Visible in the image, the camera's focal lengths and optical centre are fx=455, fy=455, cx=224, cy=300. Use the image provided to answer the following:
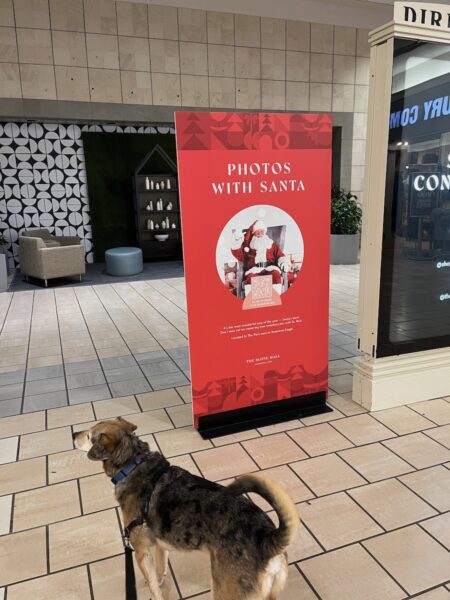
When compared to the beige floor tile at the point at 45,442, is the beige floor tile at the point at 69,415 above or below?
above

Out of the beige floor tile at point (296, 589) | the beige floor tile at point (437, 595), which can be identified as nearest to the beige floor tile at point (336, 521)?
the beige floor tile at point (296, 589)

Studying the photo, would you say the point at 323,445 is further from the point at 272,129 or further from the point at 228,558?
the point at 272,129

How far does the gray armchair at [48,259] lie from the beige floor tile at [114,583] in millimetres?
6733

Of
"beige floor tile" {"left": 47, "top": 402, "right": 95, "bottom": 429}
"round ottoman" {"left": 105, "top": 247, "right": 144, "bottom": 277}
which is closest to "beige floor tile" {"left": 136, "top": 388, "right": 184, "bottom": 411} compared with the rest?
"beige floor tile" {"left": 47, "top": 402, "right": 95, "bottom": 429}

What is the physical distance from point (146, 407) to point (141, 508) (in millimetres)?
1798

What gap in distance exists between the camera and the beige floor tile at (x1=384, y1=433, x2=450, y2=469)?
2.62 m

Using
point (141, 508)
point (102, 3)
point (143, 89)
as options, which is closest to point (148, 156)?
point (143, 89)

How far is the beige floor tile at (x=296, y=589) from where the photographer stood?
5.79ft

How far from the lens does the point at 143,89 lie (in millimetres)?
9664

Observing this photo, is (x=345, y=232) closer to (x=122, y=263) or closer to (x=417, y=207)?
(x=122, y=263)

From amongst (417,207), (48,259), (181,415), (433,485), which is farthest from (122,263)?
(433,485)

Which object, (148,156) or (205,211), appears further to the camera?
(148,156)

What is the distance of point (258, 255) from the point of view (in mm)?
2830

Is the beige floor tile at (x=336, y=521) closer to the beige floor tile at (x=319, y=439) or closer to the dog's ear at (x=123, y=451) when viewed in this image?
the beige floor tile at (x=319, y=439)
